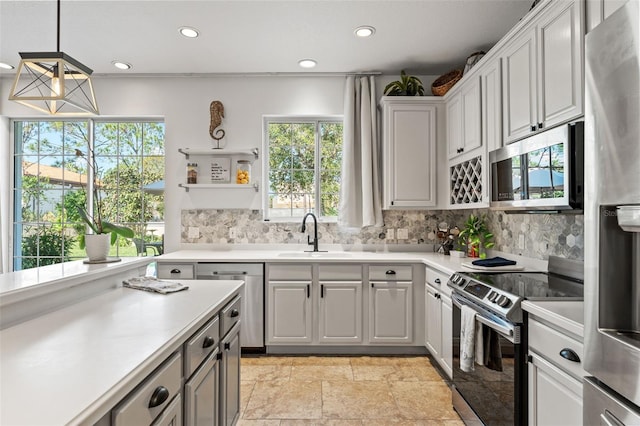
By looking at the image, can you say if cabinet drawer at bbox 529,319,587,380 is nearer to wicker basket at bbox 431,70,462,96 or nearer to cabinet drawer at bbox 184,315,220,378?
cabinet drawer at bbox 184,315,220,378

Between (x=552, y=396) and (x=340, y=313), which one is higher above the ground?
(x=552, y=396)

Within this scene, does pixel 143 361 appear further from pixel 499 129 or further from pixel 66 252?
pixel 66 252

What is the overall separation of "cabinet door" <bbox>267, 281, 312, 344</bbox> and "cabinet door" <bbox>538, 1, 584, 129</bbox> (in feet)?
7.28

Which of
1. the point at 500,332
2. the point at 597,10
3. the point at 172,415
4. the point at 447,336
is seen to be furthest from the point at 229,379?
the point at 597,10

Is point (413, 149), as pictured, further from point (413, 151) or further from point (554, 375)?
point (554, 375)

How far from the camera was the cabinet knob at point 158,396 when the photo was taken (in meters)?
0.99

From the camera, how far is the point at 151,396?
985 mm

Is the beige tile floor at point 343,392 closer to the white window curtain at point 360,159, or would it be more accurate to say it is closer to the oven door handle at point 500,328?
the oven door handle at point 500,328

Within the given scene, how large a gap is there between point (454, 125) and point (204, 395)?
9.59ft

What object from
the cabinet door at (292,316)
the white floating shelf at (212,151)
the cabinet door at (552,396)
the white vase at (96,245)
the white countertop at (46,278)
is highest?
the white floating shelf at (212,151)

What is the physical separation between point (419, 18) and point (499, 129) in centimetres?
106

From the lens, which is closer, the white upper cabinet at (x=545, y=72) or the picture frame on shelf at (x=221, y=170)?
the white upper cabinet at (x=545, y=72)

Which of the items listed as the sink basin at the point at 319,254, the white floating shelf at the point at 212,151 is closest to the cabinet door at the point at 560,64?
the sink basin at the point at 319,254

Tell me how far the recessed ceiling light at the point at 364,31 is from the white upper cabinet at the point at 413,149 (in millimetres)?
712
